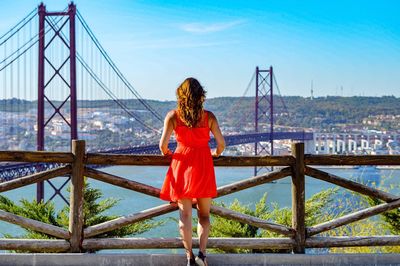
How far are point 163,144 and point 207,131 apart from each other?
276 mm

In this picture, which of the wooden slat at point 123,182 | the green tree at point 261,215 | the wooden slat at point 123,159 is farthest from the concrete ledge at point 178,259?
the green tree at point 261,215

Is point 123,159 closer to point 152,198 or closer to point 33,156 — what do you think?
point 33,156

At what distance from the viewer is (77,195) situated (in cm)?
368

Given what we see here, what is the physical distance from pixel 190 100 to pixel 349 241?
1.53 m

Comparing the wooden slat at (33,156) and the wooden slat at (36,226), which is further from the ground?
the wooden slat at (33,156)

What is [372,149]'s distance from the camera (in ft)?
133

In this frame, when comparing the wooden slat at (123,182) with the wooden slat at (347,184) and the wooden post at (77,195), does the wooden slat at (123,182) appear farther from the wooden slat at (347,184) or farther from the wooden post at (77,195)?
the wooden slat at (347,184)

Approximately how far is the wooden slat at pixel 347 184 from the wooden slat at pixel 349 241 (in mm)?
269

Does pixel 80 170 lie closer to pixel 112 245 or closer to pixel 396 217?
pixel 112 245

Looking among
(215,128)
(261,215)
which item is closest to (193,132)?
(215,128)

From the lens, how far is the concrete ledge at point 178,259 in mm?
3529

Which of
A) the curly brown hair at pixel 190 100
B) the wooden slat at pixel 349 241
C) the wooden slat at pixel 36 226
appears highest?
the curly brown hair at pixel 190 100

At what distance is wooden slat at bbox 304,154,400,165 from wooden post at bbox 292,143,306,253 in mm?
54

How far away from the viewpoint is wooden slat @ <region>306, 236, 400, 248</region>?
151 inches
